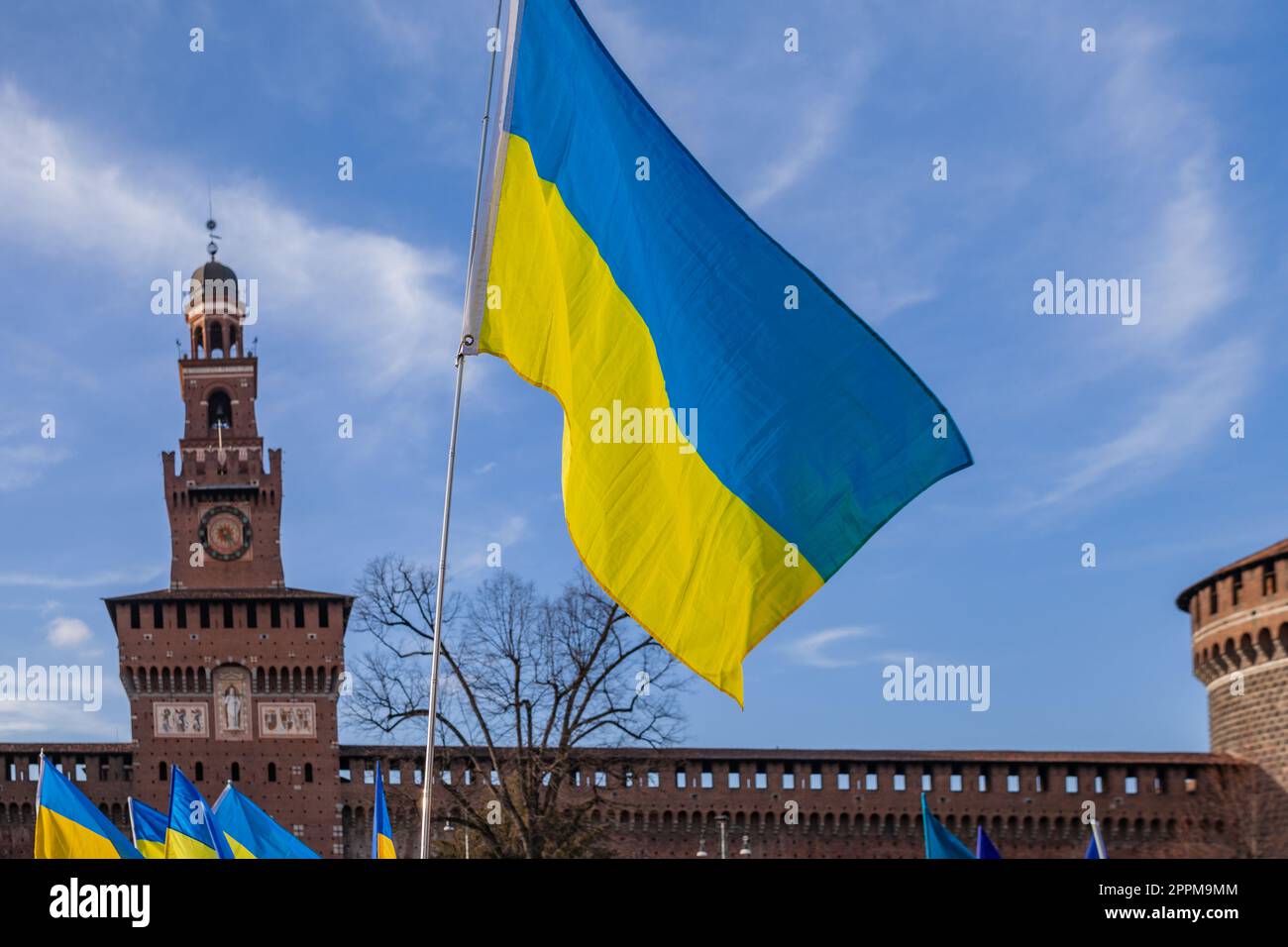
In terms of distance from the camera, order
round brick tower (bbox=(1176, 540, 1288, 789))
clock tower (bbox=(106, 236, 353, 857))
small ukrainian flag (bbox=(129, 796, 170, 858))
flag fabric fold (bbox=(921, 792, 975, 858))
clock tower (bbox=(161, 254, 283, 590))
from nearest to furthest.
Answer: flag fabric fold (bbox=(921, 792, 975, 858)) < small ukrainian flag (bbox=(129, 796, 170, 858)) < round brick tower (bbox=(1176, 540, 1288, 789)) < clock tower (bbox=(106, 236, 353, 857)) < clock tower (bbox=(161, 254, 283, 590))

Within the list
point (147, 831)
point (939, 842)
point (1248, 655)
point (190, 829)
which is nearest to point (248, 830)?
point (190, 829)

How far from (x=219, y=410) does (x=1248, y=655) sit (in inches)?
1433

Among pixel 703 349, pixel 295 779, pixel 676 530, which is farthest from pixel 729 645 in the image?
pixel 295 779

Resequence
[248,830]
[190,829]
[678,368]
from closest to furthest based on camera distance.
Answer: [678,368], [190,829], [248,830]

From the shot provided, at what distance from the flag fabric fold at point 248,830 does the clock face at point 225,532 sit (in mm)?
41018

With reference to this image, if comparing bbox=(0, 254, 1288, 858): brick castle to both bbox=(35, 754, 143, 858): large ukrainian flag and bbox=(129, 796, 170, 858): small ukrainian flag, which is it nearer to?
bbox=(129, 796, 170, 858): small ukrainian flag

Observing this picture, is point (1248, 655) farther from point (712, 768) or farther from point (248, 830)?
point (248, 830)

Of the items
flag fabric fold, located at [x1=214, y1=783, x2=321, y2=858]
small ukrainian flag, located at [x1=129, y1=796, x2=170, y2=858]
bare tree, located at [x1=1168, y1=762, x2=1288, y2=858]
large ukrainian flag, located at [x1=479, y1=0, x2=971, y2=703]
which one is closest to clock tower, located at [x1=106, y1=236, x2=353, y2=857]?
bare tree, located at [x1=1168, y1=762, x2=1288, y2=858]

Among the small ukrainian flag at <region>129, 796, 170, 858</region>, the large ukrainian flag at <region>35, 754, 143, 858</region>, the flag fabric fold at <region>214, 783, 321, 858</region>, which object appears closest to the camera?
the large ukrainian flag at <region>35, 754, 143, 858</region>

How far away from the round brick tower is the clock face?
32.7 metres

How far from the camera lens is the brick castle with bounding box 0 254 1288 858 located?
52.3m

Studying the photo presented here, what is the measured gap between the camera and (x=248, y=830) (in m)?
18.7
